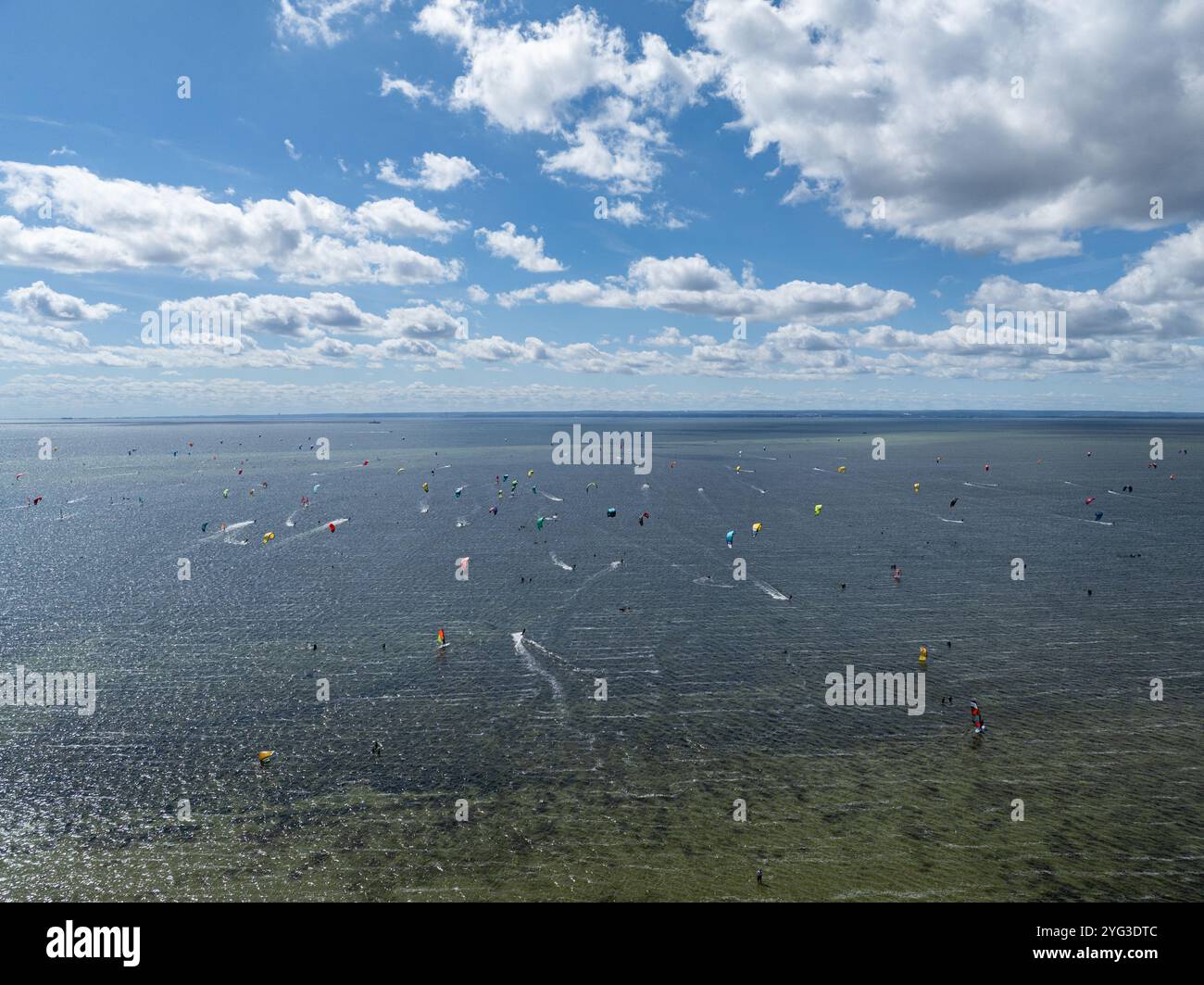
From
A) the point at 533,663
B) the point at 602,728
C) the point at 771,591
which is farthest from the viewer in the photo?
the point at 771,591

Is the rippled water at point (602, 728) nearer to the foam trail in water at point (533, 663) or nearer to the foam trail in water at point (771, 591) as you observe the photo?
the foam trail in water at point (533, 663)

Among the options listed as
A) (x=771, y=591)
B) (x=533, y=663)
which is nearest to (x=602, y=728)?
(x=533, y=663)

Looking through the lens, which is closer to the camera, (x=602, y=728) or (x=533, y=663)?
Result: (x=602, y=728)

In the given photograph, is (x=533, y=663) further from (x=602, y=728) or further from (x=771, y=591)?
(x=771, y=591)

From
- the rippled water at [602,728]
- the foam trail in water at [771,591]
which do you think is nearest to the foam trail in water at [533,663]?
the rippled water at [602,728]

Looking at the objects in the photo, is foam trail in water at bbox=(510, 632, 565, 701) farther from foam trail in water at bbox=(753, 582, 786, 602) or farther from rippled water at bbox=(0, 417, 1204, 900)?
foam trail in water at bbox=(753, 582, 786, 602)

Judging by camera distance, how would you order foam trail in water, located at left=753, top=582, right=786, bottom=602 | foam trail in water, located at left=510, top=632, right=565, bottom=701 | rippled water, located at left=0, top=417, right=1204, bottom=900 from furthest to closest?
1. foam trail in water, located at left=753, top=582, right=786, bottom=602
2. foam trail in water, located at left=510, top=632, right=565, bottom=701
3. rippled water, located at left=0, top=417, right=1204, bottom=900

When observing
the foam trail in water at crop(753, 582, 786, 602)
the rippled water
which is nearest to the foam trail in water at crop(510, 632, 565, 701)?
the rippled water
